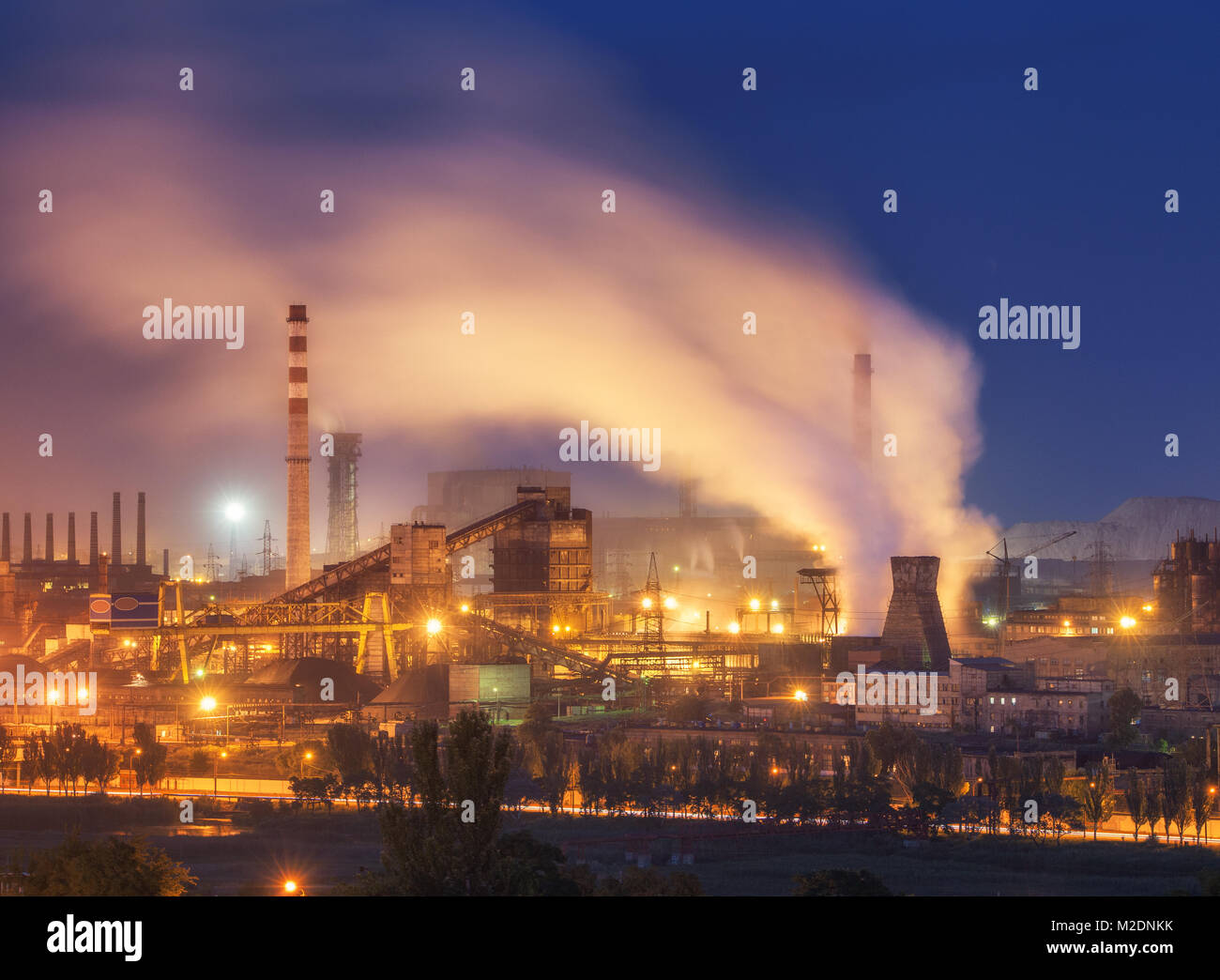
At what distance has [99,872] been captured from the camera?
28.6 meters

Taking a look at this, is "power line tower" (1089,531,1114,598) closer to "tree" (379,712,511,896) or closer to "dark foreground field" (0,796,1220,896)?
"dark foreground field" (0,796,1220,896)

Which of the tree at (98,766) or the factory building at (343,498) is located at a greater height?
the factory building at (343,498)

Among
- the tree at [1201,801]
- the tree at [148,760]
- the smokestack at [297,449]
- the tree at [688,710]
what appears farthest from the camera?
the smokestack at [297,449]

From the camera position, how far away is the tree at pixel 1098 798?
42.1 m

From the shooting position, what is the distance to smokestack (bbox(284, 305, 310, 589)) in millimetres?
85000

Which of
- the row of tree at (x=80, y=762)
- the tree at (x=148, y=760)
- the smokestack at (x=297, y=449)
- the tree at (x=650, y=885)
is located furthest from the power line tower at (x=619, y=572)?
the tree at (x=650, y=885)

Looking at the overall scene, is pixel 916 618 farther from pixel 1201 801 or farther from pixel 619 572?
pixel 619 572

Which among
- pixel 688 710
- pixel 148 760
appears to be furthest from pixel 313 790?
pixel 688 710

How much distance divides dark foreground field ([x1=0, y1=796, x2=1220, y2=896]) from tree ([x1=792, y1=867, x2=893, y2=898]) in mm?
2784

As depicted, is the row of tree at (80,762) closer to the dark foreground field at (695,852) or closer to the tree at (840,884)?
the dark foreground field at (695,852)

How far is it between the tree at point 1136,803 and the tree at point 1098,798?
1.84ft
